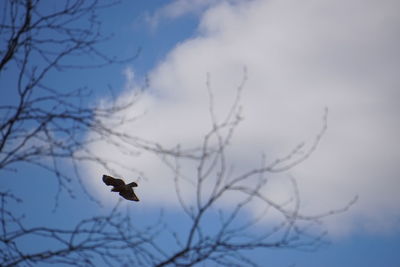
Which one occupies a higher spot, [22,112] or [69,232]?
[22,112]

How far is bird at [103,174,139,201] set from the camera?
7.61ft

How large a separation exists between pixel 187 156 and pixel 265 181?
0.51m

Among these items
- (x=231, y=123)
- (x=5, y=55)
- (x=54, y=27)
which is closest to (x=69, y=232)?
(x=231, y=123)

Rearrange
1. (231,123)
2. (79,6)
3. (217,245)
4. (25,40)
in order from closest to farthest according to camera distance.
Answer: (217,245)
(231,123)
(25,40)
(79,6)

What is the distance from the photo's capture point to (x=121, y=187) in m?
2.33

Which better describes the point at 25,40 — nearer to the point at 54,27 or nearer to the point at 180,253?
the point at 54,27

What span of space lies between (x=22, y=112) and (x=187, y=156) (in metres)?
1.11

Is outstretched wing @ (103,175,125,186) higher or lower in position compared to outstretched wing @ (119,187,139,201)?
higher

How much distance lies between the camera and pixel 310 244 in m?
2.12

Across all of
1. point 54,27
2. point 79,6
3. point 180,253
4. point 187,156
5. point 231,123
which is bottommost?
point 180,253

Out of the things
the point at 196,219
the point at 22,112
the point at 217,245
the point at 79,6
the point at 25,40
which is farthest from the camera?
the point at 79,6

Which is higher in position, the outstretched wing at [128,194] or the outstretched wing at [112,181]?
the outstretched wing at [112,181]

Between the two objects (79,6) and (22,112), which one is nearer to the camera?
(22,112)

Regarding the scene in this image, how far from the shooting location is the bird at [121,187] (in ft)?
7.61
